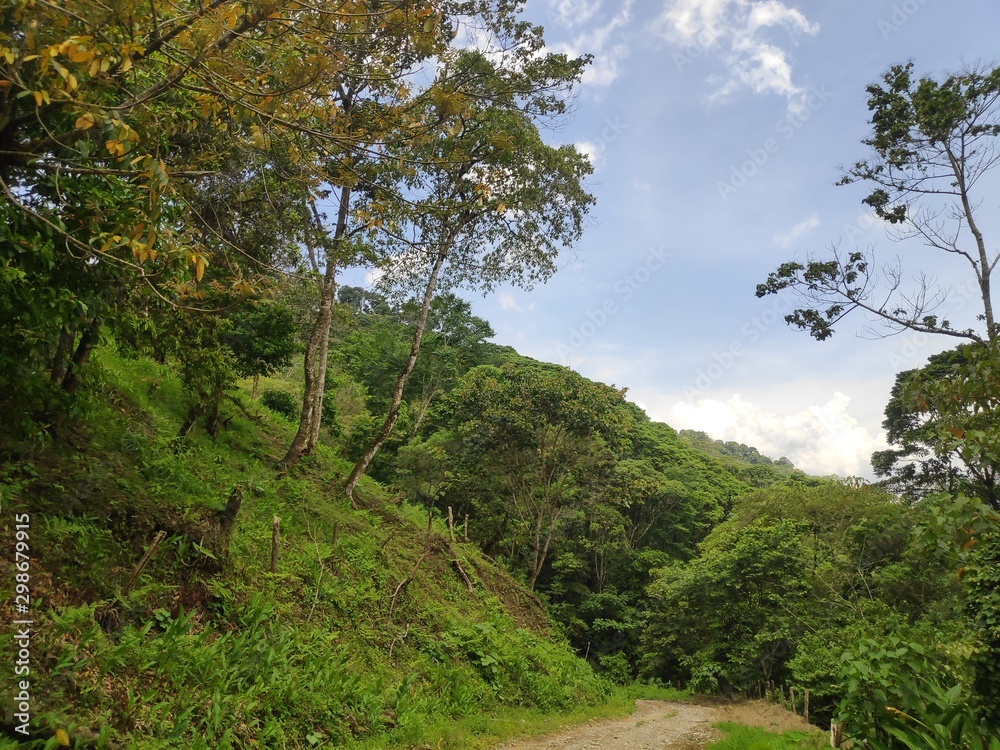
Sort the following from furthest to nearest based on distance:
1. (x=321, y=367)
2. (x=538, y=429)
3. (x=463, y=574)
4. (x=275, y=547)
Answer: (x=538, y=429), (x=463, y=574), (x=321, y=367), (x=275, y=547)

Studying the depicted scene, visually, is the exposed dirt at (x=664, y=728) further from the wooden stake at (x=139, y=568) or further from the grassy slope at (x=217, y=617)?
the wooden stake at (x=139, y=568)

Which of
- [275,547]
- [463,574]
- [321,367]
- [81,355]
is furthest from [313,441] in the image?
[81,355]

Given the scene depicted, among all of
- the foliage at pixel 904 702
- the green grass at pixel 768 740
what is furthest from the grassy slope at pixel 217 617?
the foliage at pixel 904 702

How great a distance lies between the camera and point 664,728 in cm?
Result: 1224

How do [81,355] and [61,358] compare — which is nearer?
[61,358]

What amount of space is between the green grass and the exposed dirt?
56cm

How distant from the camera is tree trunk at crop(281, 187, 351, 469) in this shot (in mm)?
11734

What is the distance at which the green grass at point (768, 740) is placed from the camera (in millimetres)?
8390

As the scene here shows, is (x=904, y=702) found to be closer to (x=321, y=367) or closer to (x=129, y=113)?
(x=129, y=113)

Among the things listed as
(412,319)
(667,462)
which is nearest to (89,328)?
(412,319)

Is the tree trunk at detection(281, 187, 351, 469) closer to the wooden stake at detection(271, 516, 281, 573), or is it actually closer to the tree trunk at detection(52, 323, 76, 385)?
the wooden stake at detection(271, 516, 281, 573)

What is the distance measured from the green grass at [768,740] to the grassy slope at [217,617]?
3.10m

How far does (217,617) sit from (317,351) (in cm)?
724

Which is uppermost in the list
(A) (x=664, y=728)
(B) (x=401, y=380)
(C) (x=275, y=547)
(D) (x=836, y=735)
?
(B) (x=401, y=380)
